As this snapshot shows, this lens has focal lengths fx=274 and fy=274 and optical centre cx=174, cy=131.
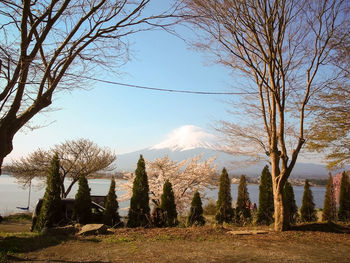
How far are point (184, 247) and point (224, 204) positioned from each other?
6726 millimetres

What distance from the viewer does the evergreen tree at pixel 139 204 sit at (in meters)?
10.0

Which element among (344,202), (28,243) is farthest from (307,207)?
(28,243)

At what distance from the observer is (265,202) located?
1159cm

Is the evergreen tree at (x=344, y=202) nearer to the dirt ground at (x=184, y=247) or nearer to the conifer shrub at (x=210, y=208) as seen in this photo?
the dirt ground at (x=184, y=247)

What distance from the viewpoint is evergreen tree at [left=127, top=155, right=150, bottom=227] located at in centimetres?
1004

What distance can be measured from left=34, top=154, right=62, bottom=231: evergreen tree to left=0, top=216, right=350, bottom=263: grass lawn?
86.4 inches

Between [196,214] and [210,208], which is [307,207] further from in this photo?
[210,208]

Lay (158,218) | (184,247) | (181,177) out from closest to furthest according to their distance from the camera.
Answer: (184,247) → (158,218) → (181,177)

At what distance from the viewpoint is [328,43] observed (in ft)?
27.8

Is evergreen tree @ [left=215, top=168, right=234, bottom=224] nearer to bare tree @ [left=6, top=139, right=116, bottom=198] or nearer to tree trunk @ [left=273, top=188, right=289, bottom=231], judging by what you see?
tree trunk @ [left=273, top=188, right=289, bottom=231]

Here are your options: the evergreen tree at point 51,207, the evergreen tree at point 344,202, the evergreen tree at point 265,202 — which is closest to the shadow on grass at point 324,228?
the evergreen tree at point 265,202

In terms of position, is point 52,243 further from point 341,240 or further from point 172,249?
point 341,240

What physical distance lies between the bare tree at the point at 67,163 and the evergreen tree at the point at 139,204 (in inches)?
453

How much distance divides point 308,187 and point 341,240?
6.30 metres
